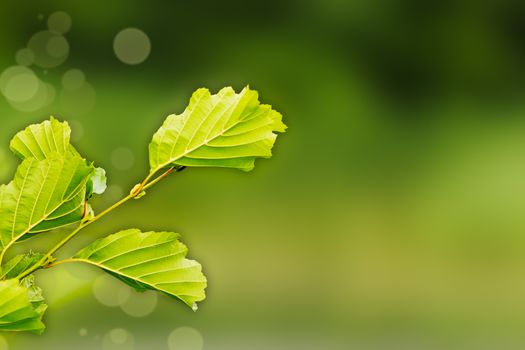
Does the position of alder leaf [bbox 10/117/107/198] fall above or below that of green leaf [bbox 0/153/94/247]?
above

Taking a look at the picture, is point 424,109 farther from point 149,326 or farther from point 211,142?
point 211,142

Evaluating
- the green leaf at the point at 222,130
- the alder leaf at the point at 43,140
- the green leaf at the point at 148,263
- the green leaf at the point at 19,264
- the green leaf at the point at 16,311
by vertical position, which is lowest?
the green leaf at the point at 16,311

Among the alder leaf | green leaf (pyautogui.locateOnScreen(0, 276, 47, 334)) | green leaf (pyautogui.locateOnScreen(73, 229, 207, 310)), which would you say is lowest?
green leaf (pyautogui.locateOnScreen(0, 276, 47, 334))

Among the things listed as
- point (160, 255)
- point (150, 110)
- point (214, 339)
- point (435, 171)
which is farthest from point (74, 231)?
point (435, 171)

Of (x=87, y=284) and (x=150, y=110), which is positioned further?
(x=150, y=110)

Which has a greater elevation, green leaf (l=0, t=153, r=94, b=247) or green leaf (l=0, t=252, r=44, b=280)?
green leaf (l=0, t=153, r=94, b=247)

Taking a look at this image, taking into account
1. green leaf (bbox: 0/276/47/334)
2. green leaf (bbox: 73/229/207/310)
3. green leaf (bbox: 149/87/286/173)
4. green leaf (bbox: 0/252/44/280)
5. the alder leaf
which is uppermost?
green leaf (bbox: 149/87/286/173)
